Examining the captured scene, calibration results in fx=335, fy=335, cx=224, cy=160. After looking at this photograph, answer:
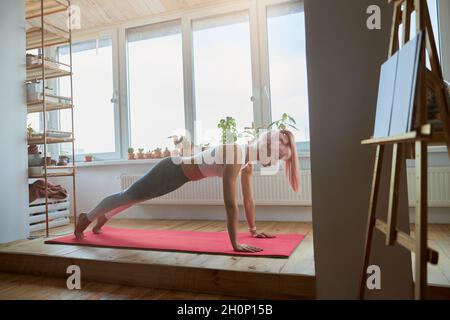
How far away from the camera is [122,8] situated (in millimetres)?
3799

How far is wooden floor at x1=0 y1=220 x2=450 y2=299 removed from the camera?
1.63 m

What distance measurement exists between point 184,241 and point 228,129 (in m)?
1.42

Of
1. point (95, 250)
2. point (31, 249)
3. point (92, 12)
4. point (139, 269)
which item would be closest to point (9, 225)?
point (31, 249)

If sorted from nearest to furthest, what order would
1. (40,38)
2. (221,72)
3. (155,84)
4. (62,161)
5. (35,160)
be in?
(35,160)
(40,38)
(62,161)
(221,72)
(155,84)

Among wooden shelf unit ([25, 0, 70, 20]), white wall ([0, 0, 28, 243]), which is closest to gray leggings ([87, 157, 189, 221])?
white wall ([0, 0, 28, 243])

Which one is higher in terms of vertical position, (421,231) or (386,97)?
(386,97)

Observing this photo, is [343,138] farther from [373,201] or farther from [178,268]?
[178,268]

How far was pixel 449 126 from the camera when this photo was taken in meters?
1.07

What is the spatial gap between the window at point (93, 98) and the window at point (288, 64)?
1.95 meters

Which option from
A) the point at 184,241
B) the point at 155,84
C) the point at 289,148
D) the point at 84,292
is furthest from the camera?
the point at 155,84

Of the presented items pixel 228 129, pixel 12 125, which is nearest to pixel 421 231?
pixel 228 129

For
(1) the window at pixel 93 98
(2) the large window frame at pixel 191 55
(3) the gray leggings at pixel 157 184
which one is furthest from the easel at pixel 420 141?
(1) the window at pixel 93 98

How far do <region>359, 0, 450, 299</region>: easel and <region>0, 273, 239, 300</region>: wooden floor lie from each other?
35.3 inches

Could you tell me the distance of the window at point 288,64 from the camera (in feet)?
11.0
